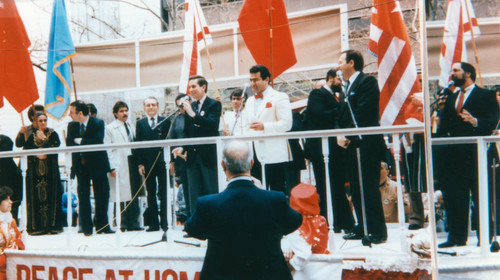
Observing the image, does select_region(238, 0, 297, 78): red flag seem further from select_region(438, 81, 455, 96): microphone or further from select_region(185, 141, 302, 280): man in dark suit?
select_region(185, 141, 302, 280): man in dark suit

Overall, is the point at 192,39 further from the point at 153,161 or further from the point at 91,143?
the point at 91,143

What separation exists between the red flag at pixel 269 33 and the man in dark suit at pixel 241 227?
2155 millimetres

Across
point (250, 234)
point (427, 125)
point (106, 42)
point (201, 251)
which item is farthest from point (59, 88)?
point (427, 125)

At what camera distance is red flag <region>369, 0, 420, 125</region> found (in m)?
4.31

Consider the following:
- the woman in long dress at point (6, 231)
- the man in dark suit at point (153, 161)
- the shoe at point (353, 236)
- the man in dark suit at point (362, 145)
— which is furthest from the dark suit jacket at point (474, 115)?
the woman in long dress at point (6, 231)

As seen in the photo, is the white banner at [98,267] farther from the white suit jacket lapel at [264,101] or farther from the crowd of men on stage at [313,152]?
the white suit jacket lapel at [264,101]

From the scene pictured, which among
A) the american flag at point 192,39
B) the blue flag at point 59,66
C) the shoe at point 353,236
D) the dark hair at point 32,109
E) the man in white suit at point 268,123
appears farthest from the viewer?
the dark hair at point 32,109

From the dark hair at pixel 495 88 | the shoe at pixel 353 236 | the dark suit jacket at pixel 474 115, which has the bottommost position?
the shoe at pixel 353 236

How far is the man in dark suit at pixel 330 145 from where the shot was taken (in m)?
4.42

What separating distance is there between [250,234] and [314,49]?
10.3ft

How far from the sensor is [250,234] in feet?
9.85

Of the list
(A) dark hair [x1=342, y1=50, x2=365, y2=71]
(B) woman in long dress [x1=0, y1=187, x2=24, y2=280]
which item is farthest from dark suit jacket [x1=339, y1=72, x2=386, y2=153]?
(B) woman in long dress [x1=0, y1=187, x2=24, y2=280]

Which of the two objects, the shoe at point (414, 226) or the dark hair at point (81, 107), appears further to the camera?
the dark hair at point (81, 107)

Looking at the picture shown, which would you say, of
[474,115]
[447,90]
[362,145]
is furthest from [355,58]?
[474,115]
